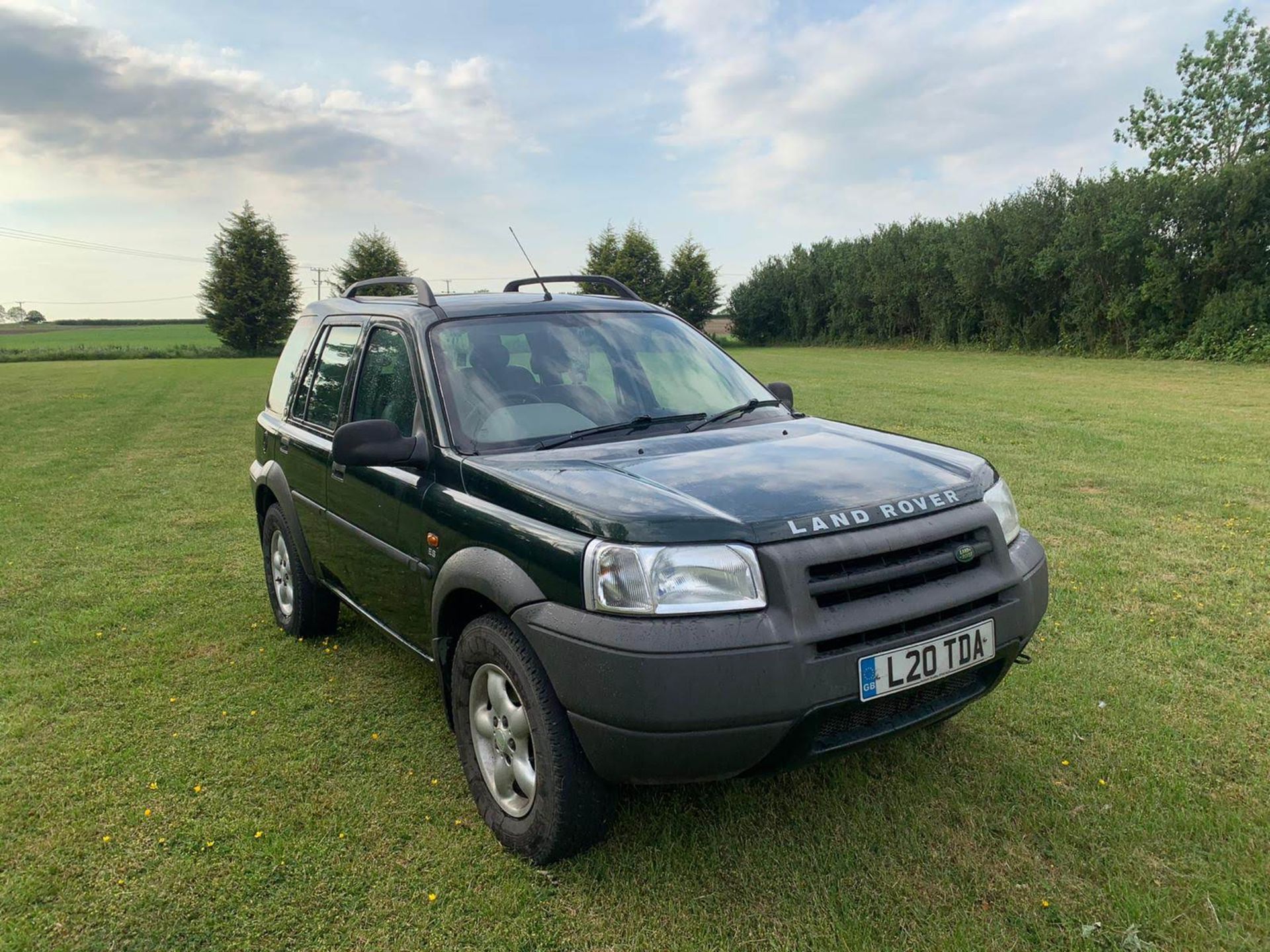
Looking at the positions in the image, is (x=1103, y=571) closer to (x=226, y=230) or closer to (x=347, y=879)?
(x=347, y=879)

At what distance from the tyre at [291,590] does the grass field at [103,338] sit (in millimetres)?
51735

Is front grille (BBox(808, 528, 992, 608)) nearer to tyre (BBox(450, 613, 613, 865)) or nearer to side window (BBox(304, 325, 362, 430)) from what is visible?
tyre (BBox(450, 613, 613, 865))

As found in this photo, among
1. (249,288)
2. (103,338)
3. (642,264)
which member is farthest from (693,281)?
(103,338)

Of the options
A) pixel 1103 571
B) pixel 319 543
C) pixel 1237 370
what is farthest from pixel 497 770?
pixel 1237 370

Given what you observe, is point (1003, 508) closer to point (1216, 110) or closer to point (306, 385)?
point (306, 385)

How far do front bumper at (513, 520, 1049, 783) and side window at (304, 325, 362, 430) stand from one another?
217 cm

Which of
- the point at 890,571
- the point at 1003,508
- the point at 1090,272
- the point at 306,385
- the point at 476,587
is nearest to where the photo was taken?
the point at 890,571

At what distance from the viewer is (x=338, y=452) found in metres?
3.14

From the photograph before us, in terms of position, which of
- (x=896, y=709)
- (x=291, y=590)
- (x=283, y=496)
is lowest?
(x=291, y=590)

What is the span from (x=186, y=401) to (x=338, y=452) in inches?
790

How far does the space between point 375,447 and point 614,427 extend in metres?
0.90

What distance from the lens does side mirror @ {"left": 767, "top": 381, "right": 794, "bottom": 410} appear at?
13.7 feet

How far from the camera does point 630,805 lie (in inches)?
124

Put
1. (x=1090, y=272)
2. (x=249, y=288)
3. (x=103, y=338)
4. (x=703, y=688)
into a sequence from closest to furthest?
(x=703, y=688), (x=1090, y=272), (x=249, y=288), (x=103, y=338)
